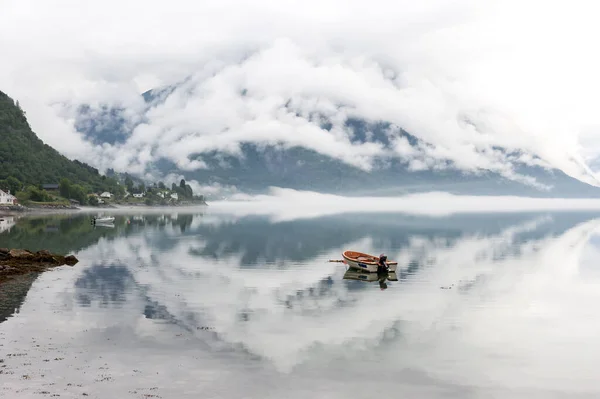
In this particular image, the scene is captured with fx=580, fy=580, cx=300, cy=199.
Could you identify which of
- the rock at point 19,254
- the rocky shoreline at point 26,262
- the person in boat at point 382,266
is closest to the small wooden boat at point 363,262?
the person in boat at point 382,266

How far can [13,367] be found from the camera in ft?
98.7

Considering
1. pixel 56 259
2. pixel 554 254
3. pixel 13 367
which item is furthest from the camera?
pixel 554 254

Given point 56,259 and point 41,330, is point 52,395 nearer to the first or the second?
point 41,330

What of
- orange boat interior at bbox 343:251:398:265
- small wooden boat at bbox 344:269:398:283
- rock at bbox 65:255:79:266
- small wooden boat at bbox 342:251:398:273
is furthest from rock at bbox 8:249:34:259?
orange boat interior at bbox 343:251:398:265

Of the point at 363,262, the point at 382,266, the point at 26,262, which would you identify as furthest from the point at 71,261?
the point at 382,266

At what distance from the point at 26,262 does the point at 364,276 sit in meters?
41.9

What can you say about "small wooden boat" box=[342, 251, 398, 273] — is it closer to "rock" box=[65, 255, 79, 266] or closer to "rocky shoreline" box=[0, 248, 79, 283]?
"rock" box=[65, 255, 79, 266]

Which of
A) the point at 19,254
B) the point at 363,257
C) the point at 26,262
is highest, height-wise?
the point at 363,257

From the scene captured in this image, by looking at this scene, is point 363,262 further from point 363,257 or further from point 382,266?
point 363,257

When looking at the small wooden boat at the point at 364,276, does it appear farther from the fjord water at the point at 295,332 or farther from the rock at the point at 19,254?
the rock at the point at 19,254

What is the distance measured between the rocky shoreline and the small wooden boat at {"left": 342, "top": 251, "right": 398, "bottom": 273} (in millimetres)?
36185

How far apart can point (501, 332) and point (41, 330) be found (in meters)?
31.4

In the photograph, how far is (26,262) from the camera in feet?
237

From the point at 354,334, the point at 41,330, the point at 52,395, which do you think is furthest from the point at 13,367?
the point at 354,334
